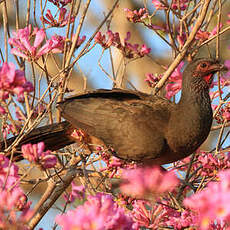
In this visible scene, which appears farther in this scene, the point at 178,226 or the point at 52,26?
the point at 52,26

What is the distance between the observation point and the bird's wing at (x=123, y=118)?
10.3 ft

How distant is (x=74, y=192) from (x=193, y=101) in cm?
115

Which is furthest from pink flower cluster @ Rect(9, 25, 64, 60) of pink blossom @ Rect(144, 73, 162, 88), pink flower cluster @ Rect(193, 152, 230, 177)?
pink blossom @ Rect(144, 73, 162, 88)

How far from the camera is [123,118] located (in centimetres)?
327

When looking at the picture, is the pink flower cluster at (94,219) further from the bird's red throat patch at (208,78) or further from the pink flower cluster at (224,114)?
the bird's red throat patch at (208,78)

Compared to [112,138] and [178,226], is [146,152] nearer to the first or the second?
[112,138]

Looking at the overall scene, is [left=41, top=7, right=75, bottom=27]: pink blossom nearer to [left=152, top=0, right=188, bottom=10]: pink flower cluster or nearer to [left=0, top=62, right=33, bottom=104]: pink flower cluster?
[left=152, top=0, right=188, bottom=10]: pink flower cluster

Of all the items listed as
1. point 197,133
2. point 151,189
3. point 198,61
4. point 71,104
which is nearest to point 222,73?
point 198,61

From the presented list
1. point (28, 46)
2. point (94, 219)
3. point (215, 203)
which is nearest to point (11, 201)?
point (94, 219)

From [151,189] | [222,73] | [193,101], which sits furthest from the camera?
[222,73]

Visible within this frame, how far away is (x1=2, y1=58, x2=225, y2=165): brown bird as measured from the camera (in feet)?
10.2

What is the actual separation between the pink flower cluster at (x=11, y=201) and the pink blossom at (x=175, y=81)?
1.97m

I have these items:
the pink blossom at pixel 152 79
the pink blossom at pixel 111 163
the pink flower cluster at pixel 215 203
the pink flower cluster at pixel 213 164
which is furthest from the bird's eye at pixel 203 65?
the pink flower cluster at pixel 215 203

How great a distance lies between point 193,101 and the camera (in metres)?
3.21
